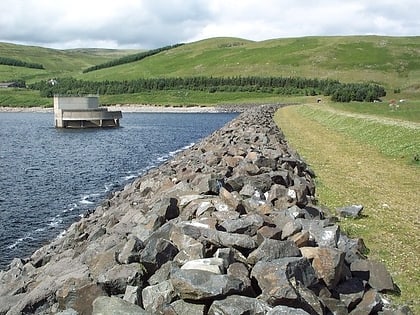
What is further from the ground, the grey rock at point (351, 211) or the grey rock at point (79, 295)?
the grey rock at point (79, 295)

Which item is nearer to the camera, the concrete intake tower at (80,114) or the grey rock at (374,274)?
the grey rock at (374,274)

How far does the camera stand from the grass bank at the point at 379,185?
11.7m

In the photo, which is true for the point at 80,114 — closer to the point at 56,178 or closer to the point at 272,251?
the point at 56,178

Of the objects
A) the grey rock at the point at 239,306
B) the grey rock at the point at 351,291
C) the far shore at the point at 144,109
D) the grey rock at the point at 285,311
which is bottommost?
the far shore at the point at 144,109

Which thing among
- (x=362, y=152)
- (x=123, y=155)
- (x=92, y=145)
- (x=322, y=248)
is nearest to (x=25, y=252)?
(x=322, y=248)

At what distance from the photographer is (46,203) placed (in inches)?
1137

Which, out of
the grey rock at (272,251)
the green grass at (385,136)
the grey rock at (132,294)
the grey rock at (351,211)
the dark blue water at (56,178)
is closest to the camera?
the grey rock at (132,294)

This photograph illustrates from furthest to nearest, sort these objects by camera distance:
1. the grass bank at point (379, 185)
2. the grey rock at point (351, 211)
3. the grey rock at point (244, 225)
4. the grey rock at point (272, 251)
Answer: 1. the grey rock at point (351, 211)
2. the grass bank at point (379, 185)
3. the grey rock at point (244, 225)
4. the grey rock at point (272, 251)

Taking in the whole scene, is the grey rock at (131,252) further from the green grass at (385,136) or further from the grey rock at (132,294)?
the green grass at (385,136)

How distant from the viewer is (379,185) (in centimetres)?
2014

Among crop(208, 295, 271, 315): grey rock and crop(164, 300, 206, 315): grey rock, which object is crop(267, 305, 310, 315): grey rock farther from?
crop(164, 300, 206, 315): grey rock

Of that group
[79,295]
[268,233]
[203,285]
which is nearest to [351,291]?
[268,233]

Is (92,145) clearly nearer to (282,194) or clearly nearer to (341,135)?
(341,135)

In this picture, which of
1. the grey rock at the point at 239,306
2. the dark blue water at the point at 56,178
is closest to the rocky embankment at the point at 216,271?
the grey rock at the point at 239,306
